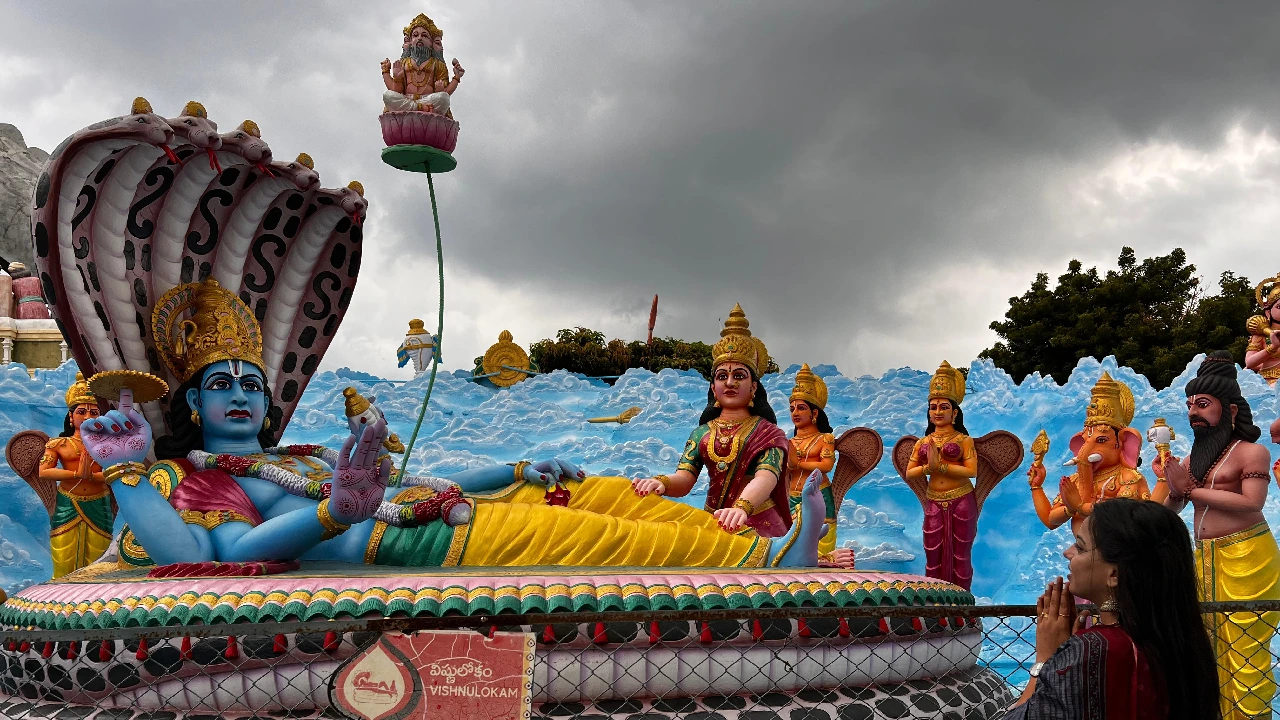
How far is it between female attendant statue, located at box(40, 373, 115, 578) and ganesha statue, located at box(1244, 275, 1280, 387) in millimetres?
9681

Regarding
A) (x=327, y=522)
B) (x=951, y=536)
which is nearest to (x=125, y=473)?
(x=327, y=522)

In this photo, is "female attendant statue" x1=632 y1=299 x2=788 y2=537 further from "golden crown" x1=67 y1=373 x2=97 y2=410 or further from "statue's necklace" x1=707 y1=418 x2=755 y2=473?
"golden crown" x1=67 y1=373 x2=97 y2=410

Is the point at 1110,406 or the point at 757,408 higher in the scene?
the point at 1110,406

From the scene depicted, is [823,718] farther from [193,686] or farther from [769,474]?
[193,686]

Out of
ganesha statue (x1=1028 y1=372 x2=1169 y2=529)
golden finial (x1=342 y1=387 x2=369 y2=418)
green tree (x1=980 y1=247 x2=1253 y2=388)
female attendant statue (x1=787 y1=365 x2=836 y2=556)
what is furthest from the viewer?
green tree (x1=980 y1=247 x2=1253 y2=388)

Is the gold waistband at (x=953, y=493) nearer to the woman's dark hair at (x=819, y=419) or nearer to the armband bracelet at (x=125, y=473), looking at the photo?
the woman's dark hair at (x=819, y=419)

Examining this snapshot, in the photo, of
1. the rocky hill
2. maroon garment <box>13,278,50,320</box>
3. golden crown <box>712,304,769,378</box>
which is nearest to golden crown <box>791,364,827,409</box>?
golden crown <box>712,304,769,378</box>

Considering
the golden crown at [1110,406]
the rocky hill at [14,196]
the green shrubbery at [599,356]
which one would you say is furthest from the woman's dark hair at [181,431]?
the rocky hill at [14,196]

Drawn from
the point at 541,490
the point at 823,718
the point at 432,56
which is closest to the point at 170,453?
the point at 541,490

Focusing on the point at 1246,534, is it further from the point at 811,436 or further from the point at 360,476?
the point at 360,476

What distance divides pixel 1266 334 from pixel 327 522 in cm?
934

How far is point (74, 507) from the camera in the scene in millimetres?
7426

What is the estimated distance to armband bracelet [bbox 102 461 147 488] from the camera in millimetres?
4266

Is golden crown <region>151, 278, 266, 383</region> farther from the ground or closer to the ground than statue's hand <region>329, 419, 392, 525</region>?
farther from the ground
